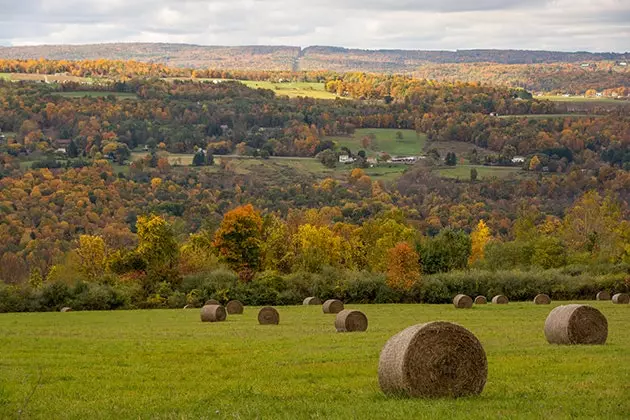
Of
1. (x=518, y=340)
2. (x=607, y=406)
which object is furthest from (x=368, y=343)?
(x=607, y=406)

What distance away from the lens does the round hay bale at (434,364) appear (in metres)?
18.7

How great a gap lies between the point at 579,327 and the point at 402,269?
45.1 m

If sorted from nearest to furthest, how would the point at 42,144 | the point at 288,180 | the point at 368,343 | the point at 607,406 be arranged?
the point at 607,406 < the point at 368,343 < the point at 288,180 < the point at 42,144

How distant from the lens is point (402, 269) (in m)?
73.9

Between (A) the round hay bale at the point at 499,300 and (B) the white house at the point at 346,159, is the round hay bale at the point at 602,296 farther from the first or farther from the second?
(B) the white house at the point at 346,159

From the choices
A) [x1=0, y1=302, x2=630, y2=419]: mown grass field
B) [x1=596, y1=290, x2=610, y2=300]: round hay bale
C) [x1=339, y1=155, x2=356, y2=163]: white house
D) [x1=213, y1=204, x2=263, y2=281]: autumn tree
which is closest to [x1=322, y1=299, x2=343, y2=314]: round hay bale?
[x1=0, y1=302, x2=630, y2=419]: mown grass field

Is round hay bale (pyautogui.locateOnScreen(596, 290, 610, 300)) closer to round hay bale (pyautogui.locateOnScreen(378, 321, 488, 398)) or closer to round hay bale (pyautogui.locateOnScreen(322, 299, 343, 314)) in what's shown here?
round hay bale (pyautogui.locateOnScreen(322, 299, 343, 314))

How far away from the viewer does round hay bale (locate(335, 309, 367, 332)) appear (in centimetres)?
3766

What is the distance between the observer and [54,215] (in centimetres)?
13038

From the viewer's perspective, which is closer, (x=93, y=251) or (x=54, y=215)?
(x=93, y=251)

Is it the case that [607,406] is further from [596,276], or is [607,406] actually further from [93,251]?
[93,251]

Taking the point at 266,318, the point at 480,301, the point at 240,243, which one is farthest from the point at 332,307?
the point at 240,243

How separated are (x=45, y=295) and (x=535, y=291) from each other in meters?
33.9

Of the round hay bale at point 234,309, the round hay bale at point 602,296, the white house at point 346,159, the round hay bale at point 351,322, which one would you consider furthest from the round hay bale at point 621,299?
the white house at point 346,159
